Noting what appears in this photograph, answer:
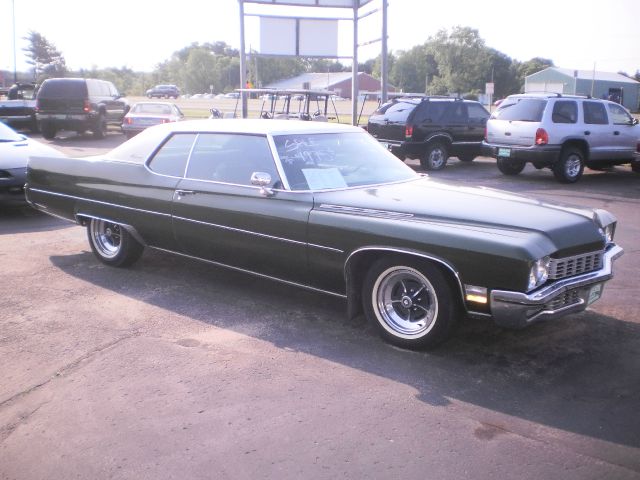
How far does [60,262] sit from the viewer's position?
6480 millimetres

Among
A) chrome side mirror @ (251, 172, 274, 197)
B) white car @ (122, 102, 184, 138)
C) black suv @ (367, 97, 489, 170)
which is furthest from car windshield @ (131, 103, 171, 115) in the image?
chrome side mirror @ (251, 172, 274, 197)

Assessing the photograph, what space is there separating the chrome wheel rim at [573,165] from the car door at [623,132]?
44.0 inches

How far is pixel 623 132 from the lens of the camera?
13617mm

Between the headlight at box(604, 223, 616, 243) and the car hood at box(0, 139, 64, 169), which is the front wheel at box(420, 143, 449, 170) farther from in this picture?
the headlight at box(604, 223, 616, 243)

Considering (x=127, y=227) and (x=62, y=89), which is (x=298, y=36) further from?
(x=127, y=227)

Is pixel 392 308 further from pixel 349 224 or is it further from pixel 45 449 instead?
pixel 45 449

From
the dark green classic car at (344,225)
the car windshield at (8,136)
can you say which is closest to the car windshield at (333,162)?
the dark green classic car at (344,225)

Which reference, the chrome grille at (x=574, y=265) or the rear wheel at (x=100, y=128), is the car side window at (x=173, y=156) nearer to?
the chrome grille at (x=574, y=265)

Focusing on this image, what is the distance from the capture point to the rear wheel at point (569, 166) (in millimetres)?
12844

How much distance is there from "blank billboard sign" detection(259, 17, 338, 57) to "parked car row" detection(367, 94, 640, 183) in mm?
3391

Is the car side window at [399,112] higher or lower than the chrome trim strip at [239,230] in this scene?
higher

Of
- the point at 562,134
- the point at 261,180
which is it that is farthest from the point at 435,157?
the point at 261,180

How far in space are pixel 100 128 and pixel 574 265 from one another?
19.7 metres

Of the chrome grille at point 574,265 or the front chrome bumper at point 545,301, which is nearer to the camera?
the front chrome bumper at point 545,301
